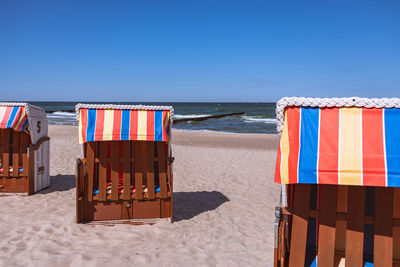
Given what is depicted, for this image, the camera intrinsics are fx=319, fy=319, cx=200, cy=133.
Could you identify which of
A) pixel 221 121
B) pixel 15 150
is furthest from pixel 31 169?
pixel 221 121

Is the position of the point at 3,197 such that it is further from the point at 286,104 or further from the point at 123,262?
the point at 286,104

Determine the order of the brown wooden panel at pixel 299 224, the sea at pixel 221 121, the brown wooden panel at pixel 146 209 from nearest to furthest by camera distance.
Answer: the brown wooden panel at pixel 299 224, the brown wooden panel at pixel 146 209, the sea at pixel 221 121

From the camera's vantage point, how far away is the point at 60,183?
25.9ft

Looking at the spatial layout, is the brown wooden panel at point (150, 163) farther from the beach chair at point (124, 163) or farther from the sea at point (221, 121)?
the sea at point (221, 121)

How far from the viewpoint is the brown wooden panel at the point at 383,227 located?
9.08 ft

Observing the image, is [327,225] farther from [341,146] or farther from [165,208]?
[165,208]

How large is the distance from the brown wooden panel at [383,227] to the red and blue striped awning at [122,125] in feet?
9.99

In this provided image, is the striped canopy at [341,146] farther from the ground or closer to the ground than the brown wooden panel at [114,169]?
farther from the ground

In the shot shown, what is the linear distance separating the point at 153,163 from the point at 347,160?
3.34m

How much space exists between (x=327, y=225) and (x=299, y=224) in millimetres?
245

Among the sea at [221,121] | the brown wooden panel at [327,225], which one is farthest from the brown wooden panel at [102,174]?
the sea at [221,121]

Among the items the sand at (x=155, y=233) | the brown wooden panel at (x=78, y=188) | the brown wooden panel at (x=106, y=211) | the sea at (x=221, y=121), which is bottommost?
the sand at (x=155, y=233)

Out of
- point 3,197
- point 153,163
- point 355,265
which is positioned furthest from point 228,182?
point 355,265

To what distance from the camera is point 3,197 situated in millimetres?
6555
